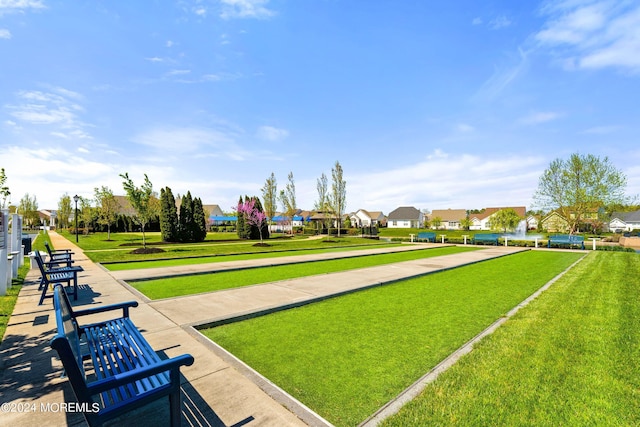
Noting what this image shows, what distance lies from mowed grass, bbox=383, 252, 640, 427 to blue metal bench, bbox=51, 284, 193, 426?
7.00ft

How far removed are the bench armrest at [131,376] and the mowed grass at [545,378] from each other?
2.10 m

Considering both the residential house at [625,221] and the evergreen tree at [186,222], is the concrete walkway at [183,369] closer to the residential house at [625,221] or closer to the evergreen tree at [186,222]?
the evergreen tree at [186,222]

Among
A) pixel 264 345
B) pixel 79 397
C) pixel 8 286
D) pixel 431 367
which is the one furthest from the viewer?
pixel 8 286

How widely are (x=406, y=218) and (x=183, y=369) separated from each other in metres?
85.6

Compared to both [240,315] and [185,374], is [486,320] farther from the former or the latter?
[185,374]

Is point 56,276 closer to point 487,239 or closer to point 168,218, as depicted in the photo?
point 168,218

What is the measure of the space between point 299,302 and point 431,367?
364cm

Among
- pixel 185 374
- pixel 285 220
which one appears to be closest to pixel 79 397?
pixel 185 374

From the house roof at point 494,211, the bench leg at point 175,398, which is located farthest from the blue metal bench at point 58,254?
the house roof at point 494,211

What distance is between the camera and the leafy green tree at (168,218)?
27.9 metres

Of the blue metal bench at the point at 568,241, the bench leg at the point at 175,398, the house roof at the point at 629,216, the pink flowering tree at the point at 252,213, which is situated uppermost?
the pink flowering tree at the point at 252,213

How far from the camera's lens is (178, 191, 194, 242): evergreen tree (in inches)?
1134

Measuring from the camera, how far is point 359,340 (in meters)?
4.95

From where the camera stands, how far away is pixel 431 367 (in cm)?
404
